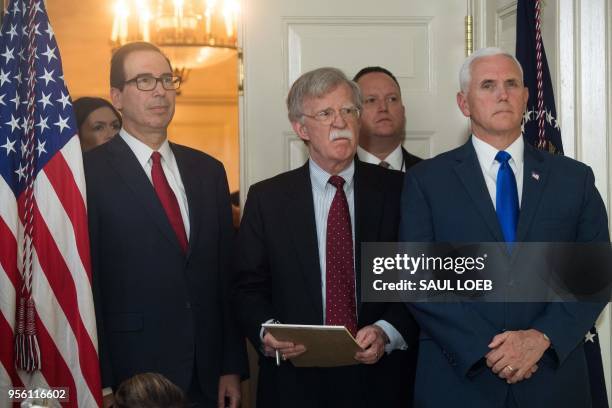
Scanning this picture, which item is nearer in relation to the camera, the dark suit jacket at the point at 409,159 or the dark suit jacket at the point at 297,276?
the dark suit jacket at the point at 297,276

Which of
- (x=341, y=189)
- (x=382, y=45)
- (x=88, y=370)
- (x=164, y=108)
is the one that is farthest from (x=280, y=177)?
(x=382, y=45)

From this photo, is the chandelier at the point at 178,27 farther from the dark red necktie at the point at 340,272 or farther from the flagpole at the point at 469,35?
the dark red necktie at the point at 340,272

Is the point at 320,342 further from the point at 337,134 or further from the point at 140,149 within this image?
the point at 140,149

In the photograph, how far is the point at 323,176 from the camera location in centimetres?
367

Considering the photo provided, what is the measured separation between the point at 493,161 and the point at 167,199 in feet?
4.01

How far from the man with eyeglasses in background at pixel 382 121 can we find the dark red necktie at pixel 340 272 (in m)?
0.96

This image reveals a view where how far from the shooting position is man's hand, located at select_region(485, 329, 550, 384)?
3.04 metres

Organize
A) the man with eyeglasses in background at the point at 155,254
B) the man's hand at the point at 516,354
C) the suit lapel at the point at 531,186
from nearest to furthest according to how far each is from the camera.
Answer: the man's hand at the point at 516,354 < the suit lapel at the point at 531,186 < the man with eyeglasses in background at the point at 155,254

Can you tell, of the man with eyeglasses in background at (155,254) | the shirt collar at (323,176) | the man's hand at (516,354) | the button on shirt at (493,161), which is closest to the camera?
the man's hand at (516,354)

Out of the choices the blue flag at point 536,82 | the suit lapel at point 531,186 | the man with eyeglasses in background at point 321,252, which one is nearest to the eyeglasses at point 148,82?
the man with eyeglasses in background at point 321,252

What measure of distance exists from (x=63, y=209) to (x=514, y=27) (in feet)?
7.44

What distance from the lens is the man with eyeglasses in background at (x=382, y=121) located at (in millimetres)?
4461

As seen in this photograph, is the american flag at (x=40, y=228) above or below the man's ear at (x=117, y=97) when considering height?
below

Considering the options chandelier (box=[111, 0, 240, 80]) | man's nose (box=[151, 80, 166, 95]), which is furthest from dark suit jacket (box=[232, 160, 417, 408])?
chandelier (box=[111, 0, 240, 80])
